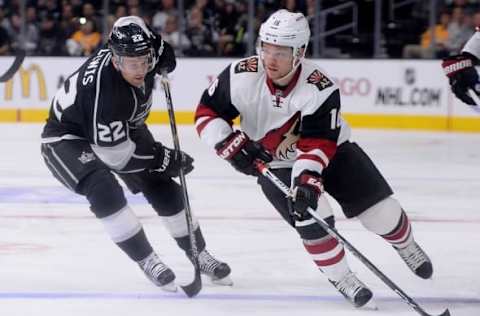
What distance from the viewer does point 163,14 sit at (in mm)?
10180

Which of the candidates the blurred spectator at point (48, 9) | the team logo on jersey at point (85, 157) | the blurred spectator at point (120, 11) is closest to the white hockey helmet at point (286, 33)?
the team logo on jersey at point (85, 157)

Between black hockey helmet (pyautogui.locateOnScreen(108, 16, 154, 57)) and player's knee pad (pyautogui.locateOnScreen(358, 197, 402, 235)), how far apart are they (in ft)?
3.20

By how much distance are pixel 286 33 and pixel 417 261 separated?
1061 mm

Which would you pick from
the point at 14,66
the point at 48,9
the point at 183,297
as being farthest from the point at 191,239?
the point at 48,9

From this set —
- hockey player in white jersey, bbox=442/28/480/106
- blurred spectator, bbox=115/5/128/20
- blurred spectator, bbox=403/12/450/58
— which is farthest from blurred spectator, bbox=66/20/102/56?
hockey player in white jersey, bbox=442/28/480/106

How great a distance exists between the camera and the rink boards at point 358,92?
30.4ft

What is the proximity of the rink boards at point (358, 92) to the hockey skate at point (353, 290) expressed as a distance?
18.3 ft

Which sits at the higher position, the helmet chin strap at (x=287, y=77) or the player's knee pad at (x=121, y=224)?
the helmet chin strap at (x=287, y=77)

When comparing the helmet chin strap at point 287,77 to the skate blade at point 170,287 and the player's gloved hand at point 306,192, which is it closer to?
the player's gloved hand at point 306,192

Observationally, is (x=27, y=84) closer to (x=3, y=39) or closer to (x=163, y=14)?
(x=3, y=39)

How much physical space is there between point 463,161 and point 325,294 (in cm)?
384

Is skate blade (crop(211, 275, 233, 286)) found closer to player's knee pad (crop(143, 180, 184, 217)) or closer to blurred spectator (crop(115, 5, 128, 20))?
player's knee pad (crop(143, 180, 184, 217))

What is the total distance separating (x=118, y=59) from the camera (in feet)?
12.0

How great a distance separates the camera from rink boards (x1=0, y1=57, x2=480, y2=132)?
30.4ft
